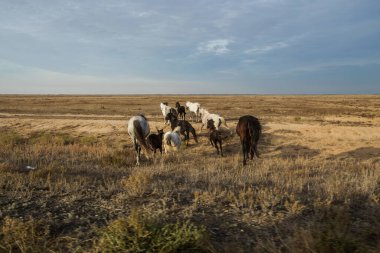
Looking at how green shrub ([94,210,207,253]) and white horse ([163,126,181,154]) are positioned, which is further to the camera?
white horse ([163,126,181,154])

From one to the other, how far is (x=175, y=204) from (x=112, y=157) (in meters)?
8.23

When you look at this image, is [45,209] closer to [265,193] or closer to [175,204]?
[175,204]

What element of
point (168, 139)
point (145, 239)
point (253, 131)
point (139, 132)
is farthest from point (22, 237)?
point (168, 139)

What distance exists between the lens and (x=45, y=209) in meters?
5.82

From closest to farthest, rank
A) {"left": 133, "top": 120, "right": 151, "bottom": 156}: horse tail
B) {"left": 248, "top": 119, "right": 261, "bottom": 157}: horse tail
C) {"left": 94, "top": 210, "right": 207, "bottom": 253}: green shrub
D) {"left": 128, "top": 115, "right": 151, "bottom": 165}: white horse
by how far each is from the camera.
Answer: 1. {"left": 94, "top": 210, "right": 207, "bottom": 253}: green shrub
2. {"left": 128, "top": 115, "right": 151, "bottom": 165}: white horse
3. {"left": 133, "top": 120, "right": 151, "bottom": 156}: horse tail
4. {"left": 248, "top": 119, "right": 261, "bottom": 157}: horse tail

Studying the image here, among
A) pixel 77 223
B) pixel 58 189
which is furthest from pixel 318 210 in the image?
pixel 58 189

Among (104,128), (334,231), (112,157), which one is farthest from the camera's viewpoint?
(104,128)

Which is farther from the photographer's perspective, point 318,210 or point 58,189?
point 58,189

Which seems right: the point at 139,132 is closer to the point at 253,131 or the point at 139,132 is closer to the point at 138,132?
the point at 138,132

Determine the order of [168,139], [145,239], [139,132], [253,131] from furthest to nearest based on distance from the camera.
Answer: [168,139], [253,131], [139,132], [145,239]

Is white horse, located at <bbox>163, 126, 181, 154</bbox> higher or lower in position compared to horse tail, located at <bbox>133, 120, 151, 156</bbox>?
lower

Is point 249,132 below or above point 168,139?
above

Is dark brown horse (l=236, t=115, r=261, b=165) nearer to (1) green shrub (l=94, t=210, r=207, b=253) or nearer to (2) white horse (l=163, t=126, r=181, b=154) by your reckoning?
(2) white horse (l=163, t=126, r=181, b=154)

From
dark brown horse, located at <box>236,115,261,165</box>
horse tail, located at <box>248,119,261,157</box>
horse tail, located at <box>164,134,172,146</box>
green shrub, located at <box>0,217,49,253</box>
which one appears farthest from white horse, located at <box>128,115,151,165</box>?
green shrub, located at <box>0,217,49,253</box>
